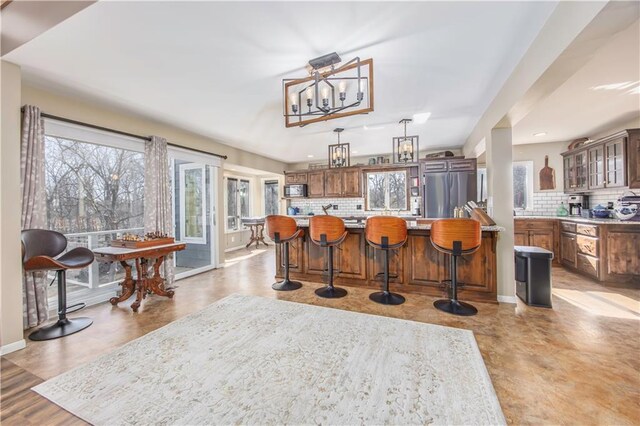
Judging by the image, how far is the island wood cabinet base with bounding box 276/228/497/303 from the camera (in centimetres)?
329

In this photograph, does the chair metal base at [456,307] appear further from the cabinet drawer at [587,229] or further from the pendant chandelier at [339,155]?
the pendant chandelier at [339,155]

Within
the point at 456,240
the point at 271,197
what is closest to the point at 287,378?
the point at 456,240

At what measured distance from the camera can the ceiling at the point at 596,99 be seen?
7.68 ft

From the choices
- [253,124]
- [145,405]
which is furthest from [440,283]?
[253,124]

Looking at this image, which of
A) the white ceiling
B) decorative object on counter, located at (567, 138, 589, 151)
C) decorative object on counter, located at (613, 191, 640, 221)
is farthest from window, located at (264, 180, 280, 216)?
decorative object on counter, located at (613, 191, 640, 221)

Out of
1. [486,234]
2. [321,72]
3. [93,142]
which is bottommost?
[486,234]

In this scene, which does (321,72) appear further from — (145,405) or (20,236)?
(20,236)

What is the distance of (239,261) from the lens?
6086 mm

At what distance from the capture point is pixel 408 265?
11.9ft

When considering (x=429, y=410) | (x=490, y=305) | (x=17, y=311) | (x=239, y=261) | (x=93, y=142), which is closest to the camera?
(x=429, y=410)

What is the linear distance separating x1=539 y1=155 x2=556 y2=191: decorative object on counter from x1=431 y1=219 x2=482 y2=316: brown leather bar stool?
418 centimetres

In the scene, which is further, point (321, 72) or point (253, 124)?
point (253, 124)

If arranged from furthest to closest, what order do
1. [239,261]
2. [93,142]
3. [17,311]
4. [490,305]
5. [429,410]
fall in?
[239,261] → [93,142] → [490,305] → [17,311] → [429,410]

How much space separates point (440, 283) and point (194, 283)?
387cm
